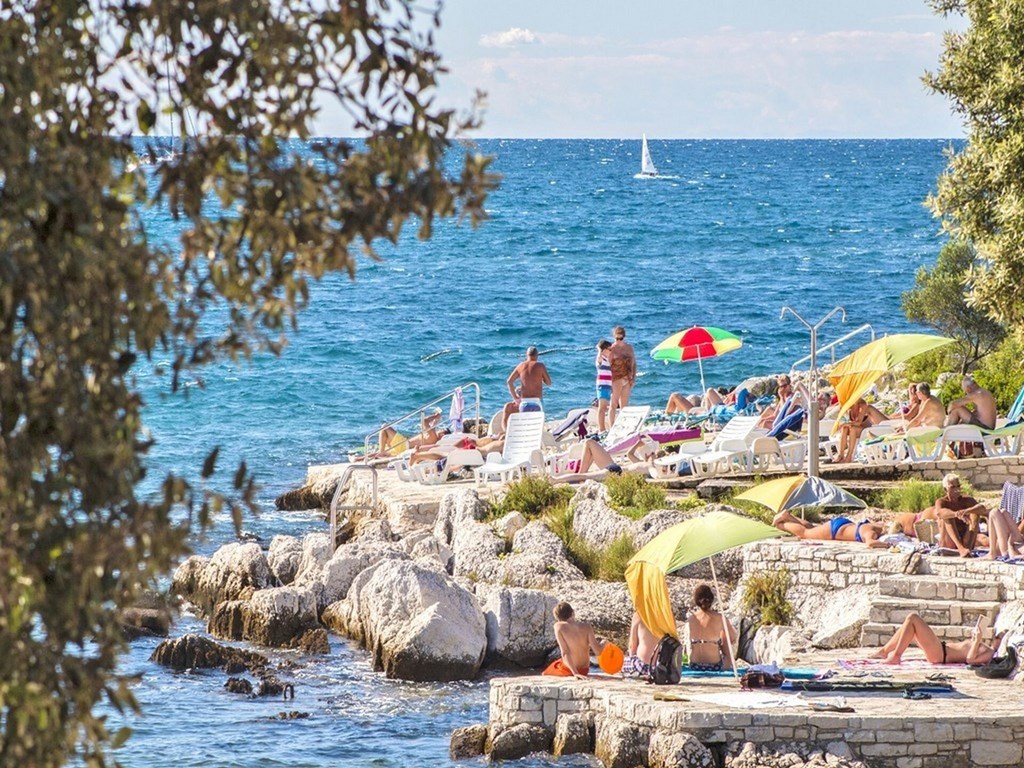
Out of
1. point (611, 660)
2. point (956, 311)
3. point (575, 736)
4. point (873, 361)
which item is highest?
point (956, 311)

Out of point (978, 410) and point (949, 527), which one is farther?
point (978, 410)

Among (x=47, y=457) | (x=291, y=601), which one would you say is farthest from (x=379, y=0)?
(x=291, y=601)

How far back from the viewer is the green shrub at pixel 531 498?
19266 mm

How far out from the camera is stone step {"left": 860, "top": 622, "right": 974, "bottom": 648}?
14.0 metres

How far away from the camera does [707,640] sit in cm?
1310

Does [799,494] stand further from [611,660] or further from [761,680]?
[761,680]

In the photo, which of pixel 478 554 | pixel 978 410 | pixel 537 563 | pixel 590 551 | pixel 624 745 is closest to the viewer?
pixel 624 745

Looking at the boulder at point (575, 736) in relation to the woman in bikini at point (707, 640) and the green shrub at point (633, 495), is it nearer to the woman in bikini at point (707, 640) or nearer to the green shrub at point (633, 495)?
the woman in bikini at point (707, 640)

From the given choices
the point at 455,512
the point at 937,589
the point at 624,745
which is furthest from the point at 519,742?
the point at 455,512

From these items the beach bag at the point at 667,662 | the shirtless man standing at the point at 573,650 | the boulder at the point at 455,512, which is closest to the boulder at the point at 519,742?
the shirtless man standing at the point at 573,650

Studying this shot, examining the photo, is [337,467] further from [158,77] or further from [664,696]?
[158,77]

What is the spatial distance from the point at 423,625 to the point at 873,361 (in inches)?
270

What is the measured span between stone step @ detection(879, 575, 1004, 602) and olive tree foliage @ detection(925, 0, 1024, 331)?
2.67 metres

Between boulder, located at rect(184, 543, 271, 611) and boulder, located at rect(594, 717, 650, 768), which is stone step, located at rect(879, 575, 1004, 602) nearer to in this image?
boulder, located at rect(594, 717, 650, 768)
